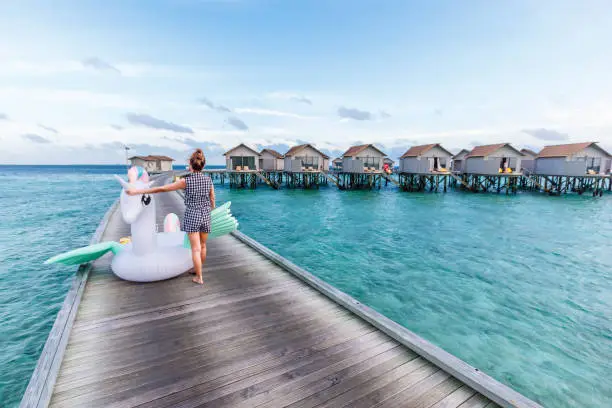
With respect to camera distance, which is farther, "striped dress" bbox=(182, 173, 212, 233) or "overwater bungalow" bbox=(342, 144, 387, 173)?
"overwater bungalow" bbox=(342, 144, 387, 173)

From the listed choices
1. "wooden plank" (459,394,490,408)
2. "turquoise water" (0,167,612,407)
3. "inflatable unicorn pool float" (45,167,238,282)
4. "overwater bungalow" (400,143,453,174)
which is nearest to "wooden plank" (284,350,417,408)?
"wooden plank" (459,394,490,408)

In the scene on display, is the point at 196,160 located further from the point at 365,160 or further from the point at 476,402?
the point at 365,160

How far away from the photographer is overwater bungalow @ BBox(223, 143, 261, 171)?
3850cm

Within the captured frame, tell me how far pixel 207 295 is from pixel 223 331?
1152mm

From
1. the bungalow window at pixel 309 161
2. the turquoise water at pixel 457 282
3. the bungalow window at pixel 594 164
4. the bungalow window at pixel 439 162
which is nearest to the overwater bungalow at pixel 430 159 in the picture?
the bungalow window at pixel 439 162

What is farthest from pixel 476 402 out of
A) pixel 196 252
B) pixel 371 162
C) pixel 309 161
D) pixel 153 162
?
pixel 153 162

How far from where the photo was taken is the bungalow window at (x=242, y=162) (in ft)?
127

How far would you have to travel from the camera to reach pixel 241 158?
1534 inches

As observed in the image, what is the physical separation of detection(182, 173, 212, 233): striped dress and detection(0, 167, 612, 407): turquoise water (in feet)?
12.6

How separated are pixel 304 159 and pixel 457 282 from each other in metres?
30.8

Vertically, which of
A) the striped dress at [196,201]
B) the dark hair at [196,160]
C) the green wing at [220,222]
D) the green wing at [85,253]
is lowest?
the green wing at [85,253]

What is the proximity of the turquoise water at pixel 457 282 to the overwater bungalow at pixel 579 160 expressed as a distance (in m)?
18.6

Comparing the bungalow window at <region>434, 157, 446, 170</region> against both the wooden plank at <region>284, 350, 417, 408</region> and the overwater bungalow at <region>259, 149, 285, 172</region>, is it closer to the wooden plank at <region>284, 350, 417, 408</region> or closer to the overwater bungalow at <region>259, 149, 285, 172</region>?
the overwater bungalow at <region>259, 149, 285, 172</region>

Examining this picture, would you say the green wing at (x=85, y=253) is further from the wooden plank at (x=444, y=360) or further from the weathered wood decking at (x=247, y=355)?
the wooden plank at (x=444, y=360)
